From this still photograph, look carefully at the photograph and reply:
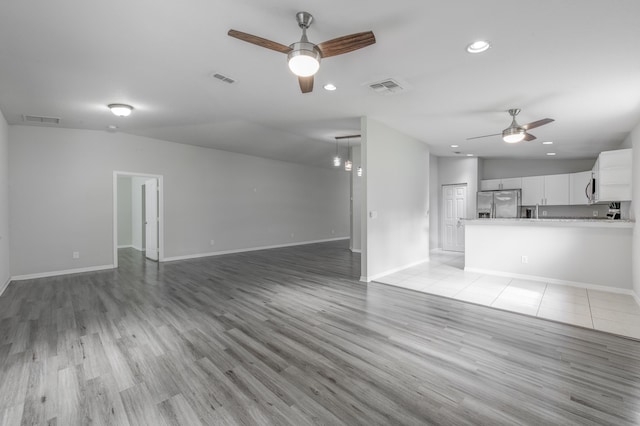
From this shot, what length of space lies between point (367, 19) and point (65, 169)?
6.43 meters

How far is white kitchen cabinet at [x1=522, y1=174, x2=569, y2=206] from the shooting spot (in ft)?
A: 23.5

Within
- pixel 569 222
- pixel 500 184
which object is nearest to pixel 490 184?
pixel 500 184

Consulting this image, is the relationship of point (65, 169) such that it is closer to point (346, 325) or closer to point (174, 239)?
point (174, 239)

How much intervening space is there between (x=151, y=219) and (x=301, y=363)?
662 cm

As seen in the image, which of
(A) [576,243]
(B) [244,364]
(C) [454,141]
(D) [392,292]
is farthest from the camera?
(C) [454,141]

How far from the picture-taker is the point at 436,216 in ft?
28.6

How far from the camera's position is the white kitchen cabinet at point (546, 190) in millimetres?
7152

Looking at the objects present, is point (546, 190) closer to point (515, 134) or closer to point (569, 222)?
point (569, 222)

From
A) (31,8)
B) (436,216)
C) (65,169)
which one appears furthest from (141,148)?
(436,216)

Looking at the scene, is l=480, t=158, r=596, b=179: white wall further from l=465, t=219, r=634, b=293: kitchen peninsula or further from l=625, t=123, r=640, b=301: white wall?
l=465, t=219, r=634, b=293: kitchen peninsula

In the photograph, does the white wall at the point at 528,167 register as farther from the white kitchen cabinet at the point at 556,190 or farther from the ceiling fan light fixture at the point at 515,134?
the ceiling fan light fixture at the point at 515,134

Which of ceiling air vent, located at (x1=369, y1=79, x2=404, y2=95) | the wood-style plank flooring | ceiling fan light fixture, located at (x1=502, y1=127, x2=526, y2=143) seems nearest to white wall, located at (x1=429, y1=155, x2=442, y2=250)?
ceiling fan light fixture, located at (x1=502, y1=127, x2=526, y2=143)

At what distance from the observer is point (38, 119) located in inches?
191

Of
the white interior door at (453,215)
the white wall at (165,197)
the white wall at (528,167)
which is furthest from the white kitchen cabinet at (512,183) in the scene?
the white wall at (165,197)
